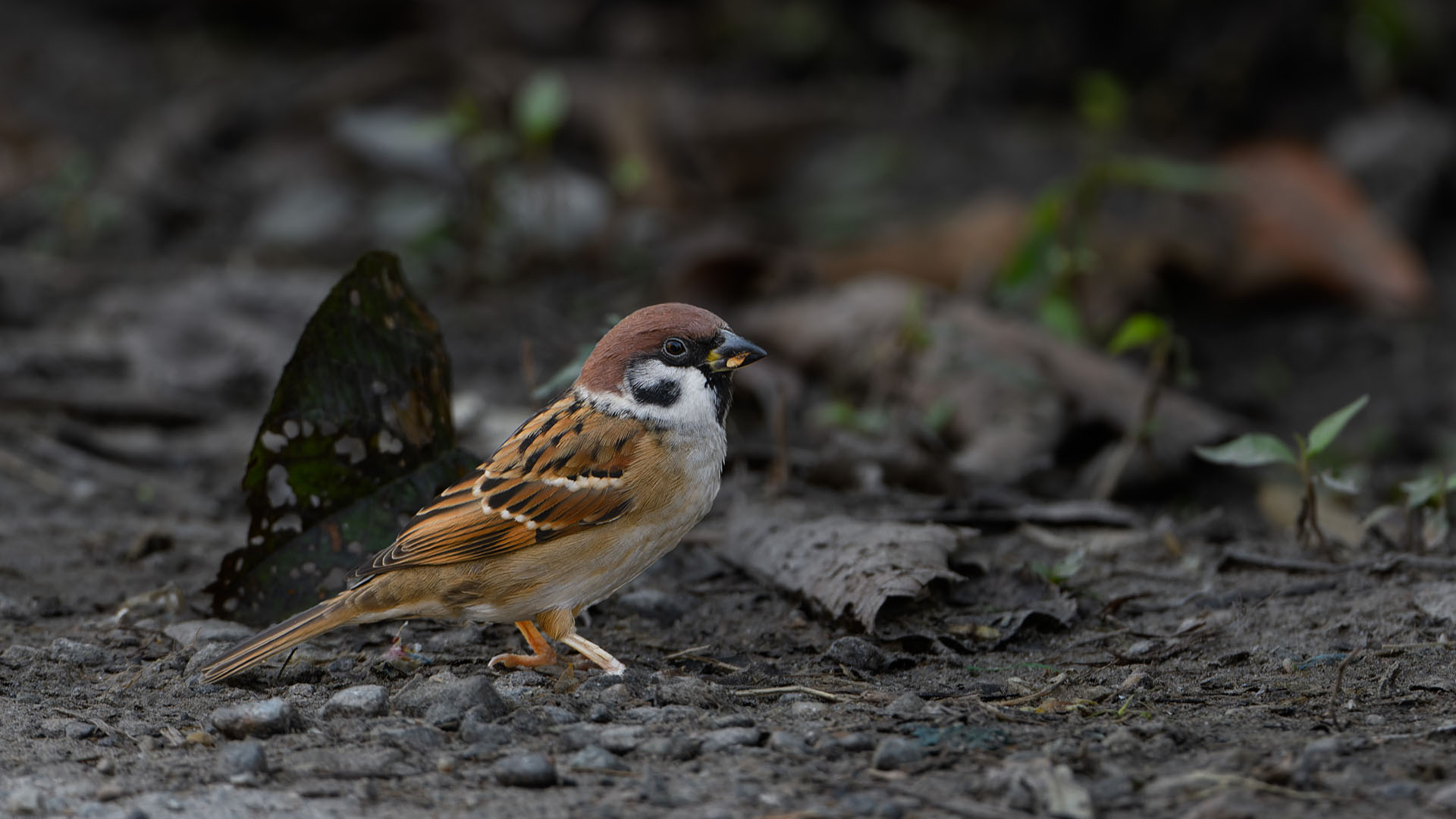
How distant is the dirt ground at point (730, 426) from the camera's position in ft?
10.7

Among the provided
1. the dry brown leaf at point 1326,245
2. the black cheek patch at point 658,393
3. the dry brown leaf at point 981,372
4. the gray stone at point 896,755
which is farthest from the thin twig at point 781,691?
the dry brown leaf at point 1326,245

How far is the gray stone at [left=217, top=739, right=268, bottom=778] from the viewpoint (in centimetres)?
323

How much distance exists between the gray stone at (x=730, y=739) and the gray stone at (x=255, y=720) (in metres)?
1.02

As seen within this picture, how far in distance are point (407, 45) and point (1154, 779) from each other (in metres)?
8.45

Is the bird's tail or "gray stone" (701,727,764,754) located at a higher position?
the bird's tail

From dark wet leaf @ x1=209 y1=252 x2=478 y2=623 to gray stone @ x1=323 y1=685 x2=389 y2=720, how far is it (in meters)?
0.89

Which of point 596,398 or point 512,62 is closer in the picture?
point 596,398

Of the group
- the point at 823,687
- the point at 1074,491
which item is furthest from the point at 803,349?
the point at 823,687

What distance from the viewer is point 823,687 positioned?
12.5 ft

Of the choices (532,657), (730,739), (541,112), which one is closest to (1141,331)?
(532,657)

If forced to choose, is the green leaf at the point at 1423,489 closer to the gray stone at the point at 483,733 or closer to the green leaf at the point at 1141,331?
the green leaf at the point at 1141,331

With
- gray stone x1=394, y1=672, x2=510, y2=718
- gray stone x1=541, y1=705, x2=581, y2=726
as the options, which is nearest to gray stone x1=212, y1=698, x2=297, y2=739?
gray stone x1=394, y1=672, x2=510, y2=718

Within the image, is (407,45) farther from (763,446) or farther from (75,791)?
(75,791)

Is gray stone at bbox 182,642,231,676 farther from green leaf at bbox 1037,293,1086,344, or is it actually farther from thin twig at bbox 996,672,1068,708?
green leaf at bbox 1037,293,1086,344
